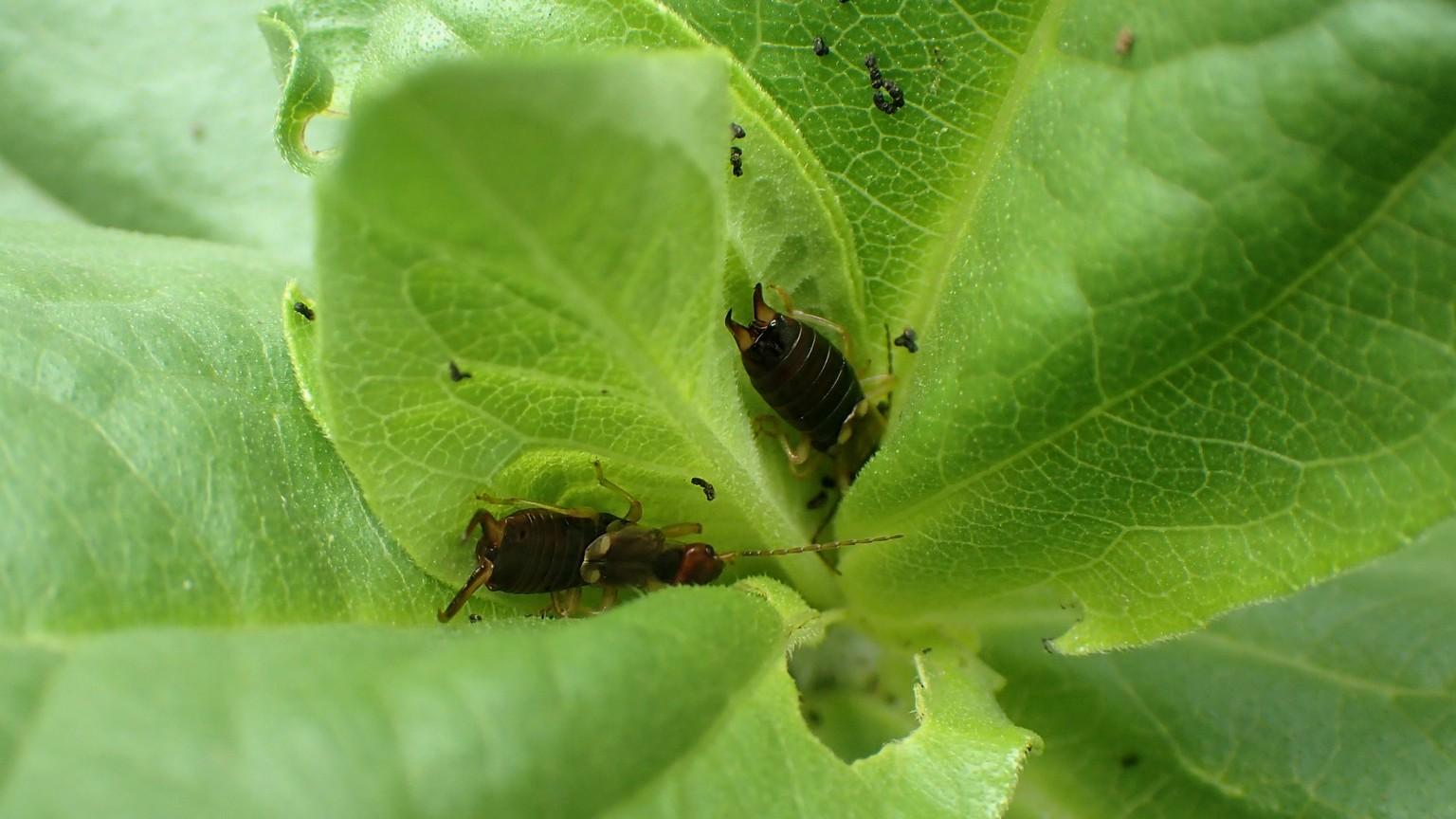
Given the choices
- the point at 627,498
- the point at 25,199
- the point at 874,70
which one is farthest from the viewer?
the point at 25,199

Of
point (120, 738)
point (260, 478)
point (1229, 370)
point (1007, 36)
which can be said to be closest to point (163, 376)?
point (260, 478)

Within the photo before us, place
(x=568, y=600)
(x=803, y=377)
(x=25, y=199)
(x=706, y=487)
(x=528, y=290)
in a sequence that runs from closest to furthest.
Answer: (x=528, y=290), (x=706, y=487), (x=803, y=377), (x=568, y=600), (x=25, y=199)

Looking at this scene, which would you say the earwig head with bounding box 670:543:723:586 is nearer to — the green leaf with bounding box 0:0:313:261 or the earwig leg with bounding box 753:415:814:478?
the earwig leg with bounding box 753:415:814:478

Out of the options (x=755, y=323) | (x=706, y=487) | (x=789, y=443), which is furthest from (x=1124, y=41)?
(x=789, y=443)

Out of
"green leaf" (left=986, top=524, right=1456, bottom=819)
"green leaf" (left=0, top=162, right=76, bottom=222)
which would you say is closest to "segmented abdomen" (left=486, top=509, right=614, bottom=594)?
"green leaf" (left=986, top=524, right=1456, bottom=819)

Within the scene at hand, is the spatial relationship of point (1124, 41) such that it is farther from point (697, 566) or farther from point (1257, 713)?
point (1257, 713)

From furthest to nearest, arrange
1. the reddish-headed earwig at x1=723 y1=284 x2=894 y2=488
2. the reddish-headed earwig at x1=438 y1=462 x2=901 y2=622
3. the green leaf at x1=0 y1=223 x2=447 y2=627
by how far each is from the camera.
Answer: the reddish-headed earwig at x1=723 y1=284 x2=894 y2=488, the reddish-headed earwig at x1=438 y1=462 x2=901 y2=622, the green leaf at x1=0 y1=223 x2=447 y2=627
